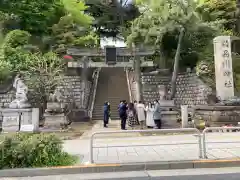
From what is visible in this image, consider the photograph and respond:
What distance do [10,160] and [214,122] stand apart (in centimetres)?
1250

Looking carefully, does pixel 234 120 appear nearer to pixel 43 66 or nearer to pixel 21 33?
pixel 43 66

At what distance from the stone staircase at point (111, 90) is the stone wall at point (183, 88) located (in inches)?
93.0

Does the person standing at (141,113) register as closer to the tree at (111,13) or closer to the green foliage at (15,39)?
the green foliage at (15,39)

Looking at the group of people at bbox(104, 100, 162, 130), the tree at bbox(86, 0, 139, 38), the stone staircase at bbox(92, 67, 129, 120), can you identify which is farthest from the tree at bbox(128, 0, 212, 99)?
the tree at bbox(86, 0, 139, 38)

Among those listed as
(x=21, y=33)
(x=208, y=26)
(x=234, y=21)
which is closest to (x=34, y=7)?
(x=21, y=33)

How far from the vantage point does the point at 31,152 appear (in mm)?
7840

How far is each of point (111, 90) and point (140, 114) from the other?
12541 millimetres

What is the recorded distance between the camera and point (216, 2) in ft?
100

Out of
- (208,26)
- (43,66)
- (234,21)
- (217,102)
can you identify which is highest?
(234,21)

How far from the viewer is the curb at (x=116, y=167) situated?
295 inches

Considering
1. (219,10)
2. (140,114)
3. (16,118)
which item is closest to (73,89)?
(16,118)

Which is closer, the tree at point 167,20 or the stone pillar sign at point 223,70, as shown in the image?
the stone pillar sign at point 223,70

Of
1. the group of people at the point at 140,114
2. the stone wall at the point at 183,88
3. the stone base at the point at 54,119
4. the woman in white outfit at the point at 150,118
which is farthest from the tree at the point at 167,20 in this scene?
the stone base at the point at 54,119

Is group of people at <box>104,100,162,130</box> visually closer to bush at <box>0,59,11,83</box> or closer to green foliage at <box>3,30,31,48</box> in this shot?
bush at <box>0,59,11,83</box>
